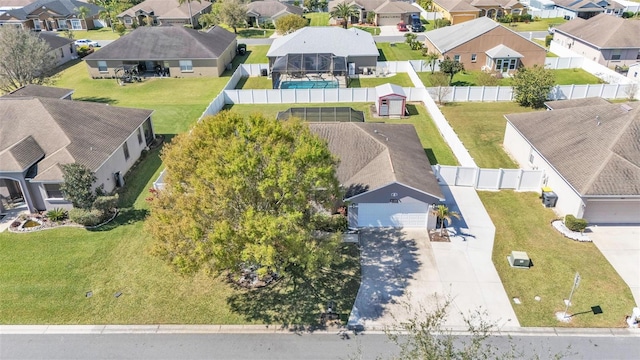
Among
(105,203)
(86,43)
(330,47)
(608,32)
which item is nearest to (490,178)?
(105,203)

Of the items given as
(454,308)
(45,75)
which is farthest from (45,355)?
(45,75)

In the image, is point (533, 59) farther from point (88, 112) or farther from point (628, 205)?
point (88, 112)

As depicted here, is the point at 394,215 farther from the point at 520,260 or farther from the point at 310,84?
the point at 310,84

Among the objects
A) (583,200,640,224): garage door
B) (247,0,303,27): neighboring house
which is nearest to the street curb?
(583,200,640,224): garage door

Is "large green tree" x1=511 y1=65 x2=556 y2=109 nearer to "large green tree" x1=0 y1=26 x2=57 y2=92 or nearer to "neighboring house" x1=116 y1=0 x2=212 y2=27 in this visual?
"large green tree" x1=0 y1=26 x2=57 y2=92

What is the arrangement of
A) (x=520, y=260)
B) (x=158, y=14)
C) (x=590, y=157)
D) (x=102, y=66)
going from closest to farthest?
(x=520, y=260) < (x=590, y=157) < (x=102, y=66) < (x=158, y=14)
